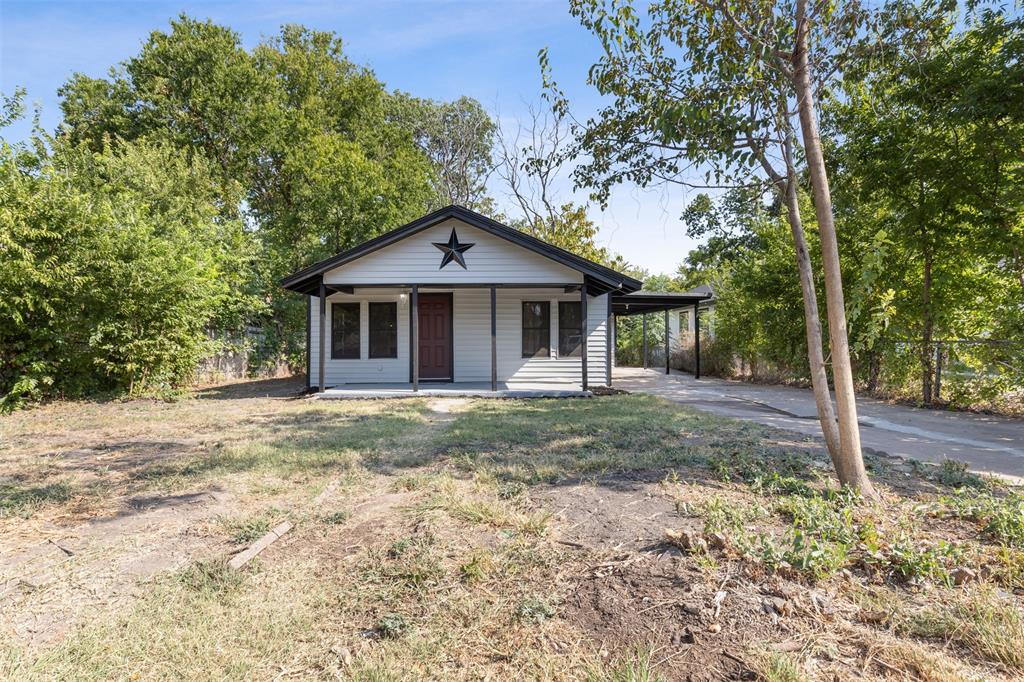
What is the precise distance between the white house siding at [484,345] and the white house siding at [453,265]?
52.9 inches

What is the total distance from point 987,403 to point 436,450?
909 cm

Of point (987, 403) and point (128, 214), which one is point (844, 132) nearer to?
point (987, 403)

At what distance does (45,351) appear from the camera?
30.8 feet

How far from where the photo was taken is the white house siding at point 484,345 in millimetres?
12914

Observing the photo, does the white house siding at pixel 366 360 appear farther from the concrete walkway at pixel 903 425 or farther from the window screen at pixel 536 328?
the concrete walkway at pixel 903 425

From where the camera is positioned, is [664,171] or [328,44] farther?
[328,44]

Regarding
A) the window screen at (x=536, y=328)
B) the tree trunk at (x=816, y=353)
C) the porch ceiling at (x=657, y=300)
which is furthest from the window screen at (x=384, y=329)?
the tree trunk at (x=816, y=353)

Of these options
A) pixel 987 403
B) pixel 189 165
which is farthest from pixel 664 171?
pixel 189 165

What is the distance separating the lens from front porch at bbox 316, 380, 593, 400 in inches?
428

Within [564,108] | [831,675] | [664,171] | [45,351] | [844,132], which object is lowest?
[831,675]

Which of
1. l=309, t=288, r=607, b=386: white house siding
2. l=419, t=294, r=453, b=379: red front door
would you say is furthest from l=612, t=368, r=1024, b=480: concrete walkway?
l=419, t=294, r=453, b=379: red front door

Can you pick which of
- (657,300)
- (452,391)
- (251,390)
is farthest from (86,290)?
(657,300)

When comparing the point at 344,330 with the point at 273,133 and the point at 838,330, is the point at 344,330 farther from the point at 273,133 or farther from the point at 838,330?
the point at 273,133

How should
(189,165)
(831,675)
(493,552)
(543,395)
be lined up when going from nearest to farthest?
(831,675) → (493,552) → (543,395) → (189,165)
